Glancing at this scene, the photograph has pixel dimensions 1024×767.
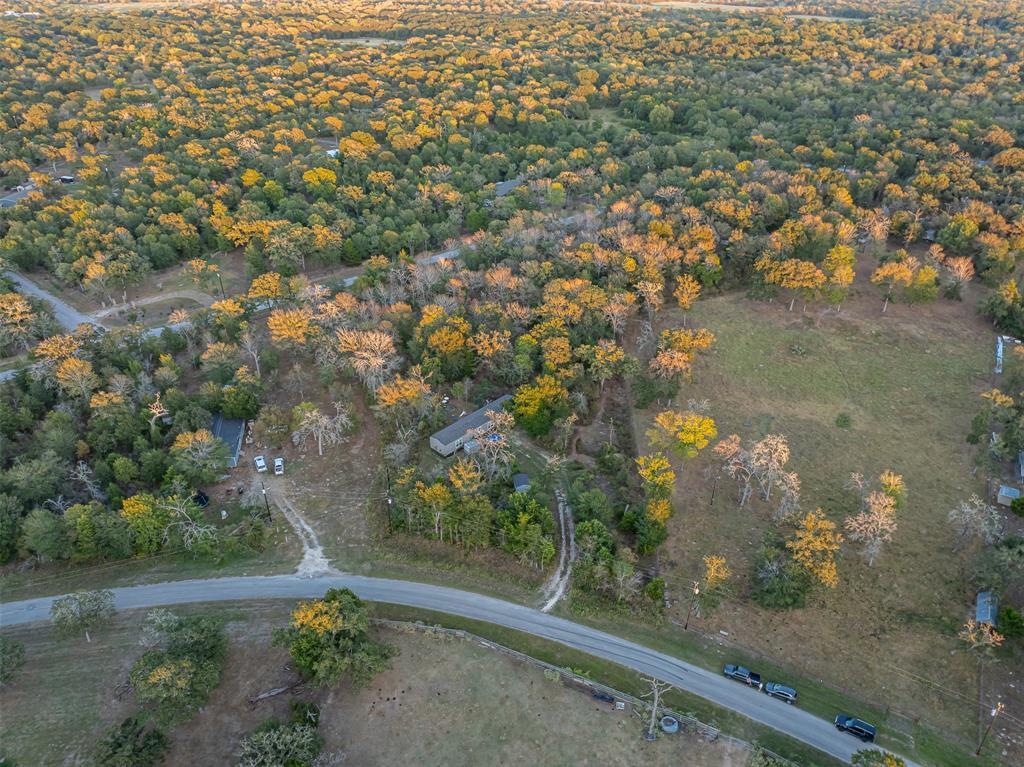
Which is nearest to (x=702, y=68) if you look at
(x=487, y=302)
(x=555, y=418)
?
(x=487, y=302)

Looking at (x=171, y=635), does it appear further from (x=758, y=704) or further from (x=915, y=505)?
(x=915, y=505)

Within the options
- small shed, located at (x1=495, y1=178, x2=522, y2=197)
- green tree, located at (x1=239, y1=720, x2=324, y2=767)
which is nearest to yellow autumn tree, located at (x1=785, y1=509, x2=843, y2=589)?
green tree, located at (x1=239, y1=720, x2=324, y2=767)

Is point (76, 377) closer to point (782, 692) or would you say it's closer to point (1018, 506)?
point (782, 692)

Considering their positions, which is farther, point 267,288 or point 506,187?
point 506,187

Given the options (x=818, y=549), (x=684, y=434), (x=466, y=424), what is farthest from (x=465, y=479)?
(x=818, y=549)

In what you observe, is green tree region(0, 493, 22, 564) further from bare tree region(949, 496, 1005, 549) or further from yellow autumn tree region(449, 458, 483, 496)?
bare tree region(949, 496, 1005, 549)

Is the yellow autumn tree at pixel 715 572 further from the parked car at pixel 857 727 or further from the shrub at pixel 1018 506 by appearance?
the shrub at pixel 1018 506

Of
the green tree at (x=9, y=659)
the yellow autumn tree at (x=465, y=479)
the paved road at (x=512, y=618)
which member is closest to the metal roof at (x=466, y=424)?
the yellow autumn tree at (x=465, y=479)

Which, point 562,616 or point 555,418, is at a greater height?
point 555,418
